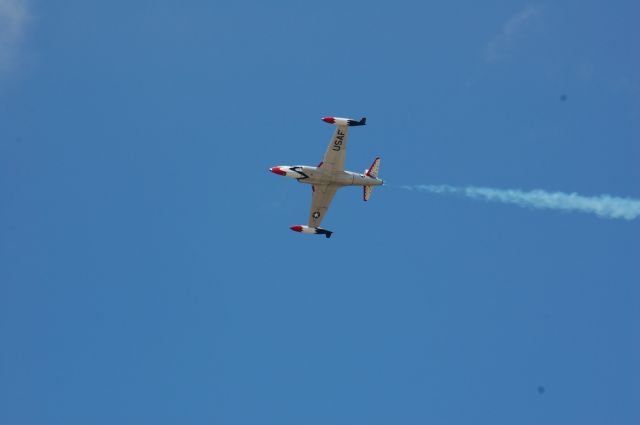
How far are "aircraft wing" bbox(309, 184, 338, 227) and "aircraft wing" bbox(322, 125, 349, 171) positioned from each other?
359 centimetres

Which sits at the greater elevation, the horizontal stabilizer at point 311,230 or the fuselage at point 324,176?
the fuselage at point 324,176

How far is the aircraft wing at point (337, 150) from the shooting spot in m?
139

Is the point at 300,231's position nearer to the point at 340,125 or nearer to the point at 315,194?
the point at 315,194

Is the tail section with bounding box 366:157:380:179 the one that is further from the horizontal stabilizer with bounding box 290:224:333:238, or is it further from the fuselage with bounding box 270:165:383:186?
the horizontal stabilizer with bounding box 290:224:333:238

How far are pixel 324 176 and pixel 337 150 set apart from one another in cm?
350

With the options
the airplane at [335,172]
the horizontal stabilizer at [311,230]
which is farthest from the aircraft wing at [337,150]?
the horizontal stabilizer at [311,230]

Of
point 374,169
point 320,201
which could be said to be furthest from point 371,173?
point 320,201

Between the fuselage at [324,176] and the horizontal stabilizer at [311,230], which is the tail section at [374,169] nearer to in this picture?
the fuselage at [324,176]

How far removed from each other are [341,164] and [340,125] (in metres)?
4.58

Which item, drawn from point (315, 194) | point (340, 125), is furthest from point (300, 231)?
point (340, 125)

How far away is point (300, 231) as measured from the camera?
14450cm

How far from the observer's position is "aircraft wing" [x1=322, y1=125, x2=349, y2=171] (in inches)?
5472

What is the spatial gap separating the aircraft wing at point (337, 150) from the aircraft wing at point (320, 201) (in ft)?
11.8

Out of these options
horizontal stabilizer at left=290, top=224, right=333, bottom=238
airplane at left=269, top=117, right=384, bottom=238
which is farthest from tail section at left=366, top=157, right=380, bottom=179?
horizontal stabilizer at left=290, top=224, right=333, bottom=238
